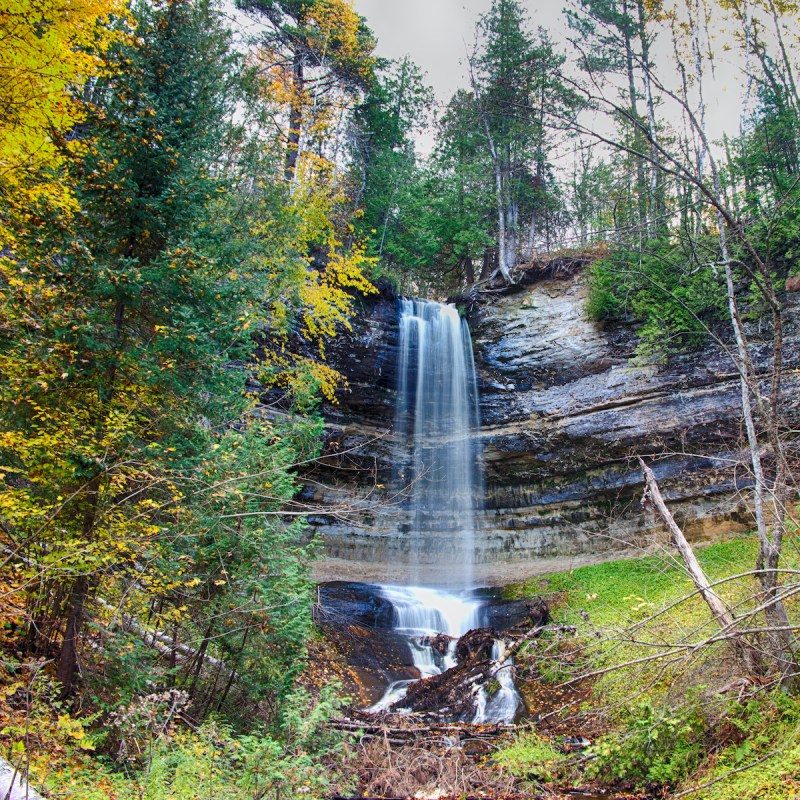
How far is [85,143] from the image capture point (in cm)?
593

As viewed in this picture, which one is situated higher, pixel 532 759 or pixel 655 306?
pixel 655 306

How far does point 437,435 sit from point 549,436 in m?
3.93

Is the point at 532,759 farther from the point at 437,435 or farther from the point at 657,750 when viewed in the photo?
the point at 437,435

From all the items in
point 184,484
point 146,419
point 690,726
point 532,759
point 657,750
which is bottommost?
point 532,759

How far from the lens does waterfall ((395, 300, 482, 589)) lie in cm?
1777

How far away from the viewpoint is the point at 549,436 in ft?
53.6

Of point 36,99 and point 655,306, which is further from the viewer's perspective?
point 655,306

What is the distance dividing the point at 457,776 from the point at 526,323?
45.7ft

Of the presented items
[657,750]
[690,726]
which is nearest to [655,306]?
[690,726]

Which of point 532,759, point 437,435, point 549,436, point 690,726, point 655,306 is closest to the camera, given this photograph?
point 690,726

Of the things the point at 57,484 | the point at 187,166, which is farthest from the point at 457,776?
the point at 187,166

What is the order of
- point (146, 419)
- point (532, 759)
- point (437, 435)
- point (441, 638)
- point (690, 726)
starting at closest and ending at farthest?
point (690, 726)
point (146, 419)
point (532, 759)
point (441, 638)
point (437, 435)

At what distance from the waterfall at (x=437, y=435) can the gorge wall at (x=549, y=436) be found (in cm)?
44

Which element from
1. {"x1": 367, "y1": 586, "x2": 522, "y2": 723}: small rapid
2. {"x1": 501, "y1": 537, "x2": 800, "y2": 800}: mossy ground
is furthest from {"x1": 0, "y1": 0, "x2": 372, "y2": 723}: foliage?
{"x1": 367, "y1": 586, "x2": 522, "y2": 723}: small rapid
